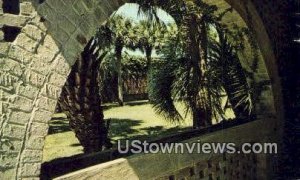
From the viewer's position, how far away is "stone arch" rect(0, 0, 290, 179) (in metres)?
2.36

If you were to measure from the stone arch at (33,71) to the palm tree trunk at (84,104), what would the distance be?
3.18m

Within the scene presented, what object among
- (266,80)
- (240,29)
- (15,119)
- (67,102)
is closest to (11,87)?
(15,119)

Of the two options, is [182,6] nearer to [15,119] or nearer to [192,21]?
[192,21]

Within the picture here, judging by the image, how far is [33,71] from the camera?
250 cm

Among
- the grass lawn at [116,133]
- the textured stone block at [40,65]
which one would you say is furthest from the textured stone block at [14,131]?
the grass lawn at [116,133]

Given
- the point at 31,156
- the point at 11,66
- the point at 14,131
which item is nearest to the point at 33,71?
the point at 11,66

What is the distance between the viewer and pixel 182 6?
6.57 meters

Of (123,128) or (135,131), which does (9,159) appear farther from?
(123,128)

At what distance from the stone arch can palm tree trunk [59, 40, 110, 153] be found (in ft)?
10.4

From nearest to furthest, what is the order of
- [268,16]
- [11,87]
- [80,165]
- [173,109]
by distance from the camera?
[11,87] → [80,165] → [268,16] → [173,109]

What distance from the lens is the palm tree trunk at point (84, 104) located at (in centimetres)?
596

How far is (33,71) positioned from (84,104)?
3505 millimetres

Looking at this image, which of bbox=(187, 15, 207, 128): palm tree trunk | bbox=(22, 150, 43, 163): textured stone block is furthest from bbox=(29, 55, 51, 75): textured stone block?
bbox=(187, 15, 207, 128): palm tree trunk

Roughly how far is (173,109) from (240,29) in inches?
82.6
